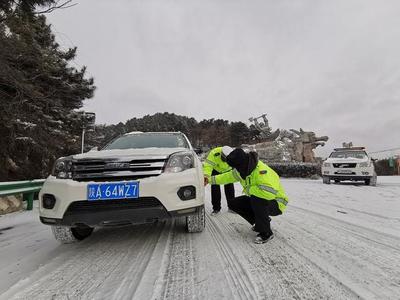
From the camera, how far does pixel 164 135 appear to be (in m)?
4.85

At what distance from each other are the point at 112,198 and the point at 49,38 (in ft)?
40.1

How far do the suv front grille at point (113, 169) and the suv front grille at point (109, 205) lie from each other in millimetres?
230

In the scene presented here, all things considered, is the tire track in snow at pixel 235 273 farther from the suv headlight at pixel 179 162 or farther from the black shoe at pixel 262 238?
the suv headlight at pixel 179 162

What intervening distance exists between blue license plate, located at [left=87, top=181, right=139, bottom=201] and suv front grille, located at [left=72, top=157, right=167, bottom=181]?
0.36 ft

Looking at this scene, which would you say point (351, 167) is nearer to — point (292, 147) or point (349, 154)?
point (349, 154)

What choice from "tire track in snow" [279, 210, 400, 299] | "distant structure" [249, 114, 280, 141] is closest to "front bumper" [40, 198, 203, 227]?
"tire track in snow" [279, 210, 400, 299]

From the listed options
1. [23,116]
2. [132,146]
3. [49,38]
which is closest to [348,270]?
[132,146]

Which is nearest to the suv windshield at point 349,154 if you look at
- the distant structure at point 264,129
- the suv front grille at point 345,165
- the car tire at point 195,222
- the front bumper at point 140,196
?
the suv front grille at point 345,165

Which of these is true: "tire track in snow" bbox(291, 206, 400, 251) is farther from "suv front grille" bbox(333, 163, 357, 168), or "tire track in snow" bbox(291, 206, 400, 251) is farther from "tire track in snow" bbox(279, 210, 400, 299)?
"suv front grille" bbox(333, 163, 357, 168)

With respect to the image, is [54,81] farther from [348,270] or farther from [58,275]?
[348,270]

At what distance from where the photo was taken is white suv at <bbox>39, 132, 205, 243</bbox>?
2.82 meters

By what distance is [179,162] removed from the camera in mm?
3197

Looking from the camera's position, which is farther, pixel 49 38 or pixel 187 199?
pixel 49 38

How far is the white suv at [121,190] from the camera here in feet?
9.27
